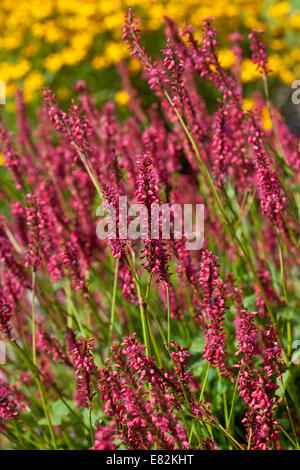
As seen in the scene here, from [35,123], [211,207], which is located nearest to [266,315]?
[211,207]

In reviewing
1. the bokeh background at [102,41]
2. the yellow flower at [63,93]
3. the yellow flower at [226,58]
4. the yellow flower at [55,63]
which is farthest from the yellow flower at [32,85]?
the yellow flower at [226,58]

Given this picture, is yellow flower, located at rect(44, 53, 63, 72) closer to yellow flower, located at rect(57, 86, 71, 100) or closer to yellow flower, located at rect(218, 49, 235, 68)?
yellow flower, located at rect(57, 86, 71, 100)

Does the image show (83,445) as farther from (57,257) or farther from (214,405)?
(57,257)

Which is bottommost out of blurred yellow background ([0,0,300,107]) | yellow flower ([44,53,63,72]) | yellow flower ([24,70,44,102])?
yellow flower ([24,70,44,102])

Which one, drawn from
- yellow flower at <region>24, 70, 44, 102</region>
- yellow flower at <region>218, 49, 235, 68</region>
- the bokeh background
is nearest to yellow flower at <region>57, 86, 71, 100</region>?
the bokeh background

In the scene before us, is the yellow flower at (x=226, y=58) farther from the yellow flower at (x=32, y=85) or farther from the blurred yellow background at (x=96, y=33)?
the yellow flower at (x=32, y=85)

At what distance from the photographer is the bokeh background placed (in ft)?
20.2

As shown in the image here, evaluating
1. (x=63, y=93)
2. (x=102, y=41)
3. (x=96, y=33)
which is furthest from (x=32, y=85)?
(x=102, y=41)

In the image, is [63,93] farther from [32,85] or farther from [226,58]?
[226,58]

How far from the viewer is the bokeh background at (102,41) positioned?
615 cm

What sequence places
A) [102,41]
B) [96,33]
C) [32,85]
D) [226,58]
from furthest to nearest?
[102,41]
[96,33]
[32,85]
[226,58]

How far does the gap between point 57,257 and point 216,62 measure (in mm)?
1047

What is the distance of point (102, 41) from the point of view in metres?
6.80
